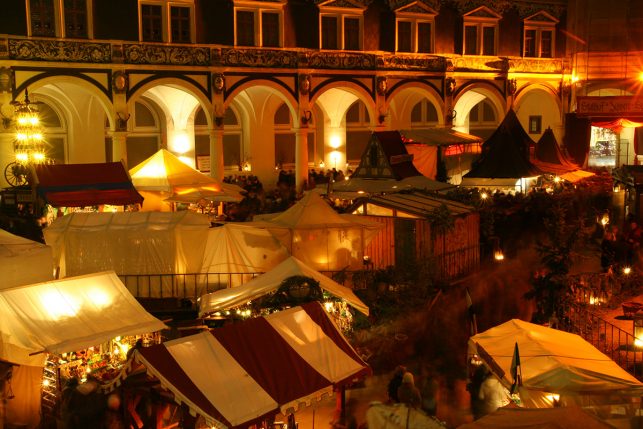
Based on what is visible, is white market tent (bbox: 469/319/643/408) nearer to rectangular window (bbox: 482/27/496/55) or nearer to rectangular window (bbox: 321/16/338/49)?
rectangular window (bbox: 321/16/338/49)

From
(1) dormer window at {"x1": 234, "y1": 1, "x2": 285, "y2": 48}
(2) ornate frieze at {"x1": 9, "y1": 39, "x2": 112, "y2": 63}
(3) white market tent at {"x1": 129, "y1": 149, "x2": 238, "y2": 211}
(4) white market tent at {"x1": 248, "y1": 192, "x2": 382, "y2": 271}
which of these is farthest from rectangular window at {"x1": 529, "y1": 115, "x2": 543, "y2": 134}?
(4) white market tent at {"x1": 248, "y1": 192, "x2": 382, "y2": 271}

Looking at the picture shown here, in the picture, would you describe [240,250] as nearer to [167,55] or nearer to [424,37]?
[167,55]

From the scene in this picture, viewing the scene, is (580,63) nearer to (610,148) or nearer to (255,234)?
(610,148)

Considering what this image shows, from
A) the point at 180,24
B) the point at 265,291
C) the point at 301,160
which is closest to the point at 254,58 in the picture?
the point at 180,24

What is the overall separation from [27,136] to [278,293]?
32.7ft

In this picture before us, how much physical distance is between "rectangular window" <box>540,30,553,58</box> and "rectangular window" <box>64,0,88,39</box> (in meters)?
17.7

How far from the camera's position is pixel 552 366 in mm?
10375

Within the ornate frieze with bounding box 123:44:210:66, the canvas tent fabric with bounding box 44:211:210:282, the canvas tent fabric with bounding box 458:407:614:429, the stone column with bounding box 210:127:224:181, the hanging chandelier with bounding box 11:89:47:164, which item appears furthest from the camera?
the stone column with bounding box 210:127:224:181

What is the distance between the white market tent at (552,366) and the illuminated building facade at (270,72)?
1556 centimetres

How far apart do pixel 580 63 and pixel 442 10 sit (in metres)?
6.22

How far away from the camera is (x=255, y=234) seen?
15211mm

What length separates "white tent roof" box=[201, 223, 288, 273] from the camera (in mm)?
15195

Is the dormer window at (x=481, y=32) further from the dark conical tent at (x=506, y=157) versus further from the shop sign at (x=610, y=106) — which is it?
the dark conical tent at (x=506, y=157)

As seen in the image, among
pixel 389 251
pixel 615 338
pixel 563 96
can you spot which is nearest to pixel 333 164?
pixel 563 96
